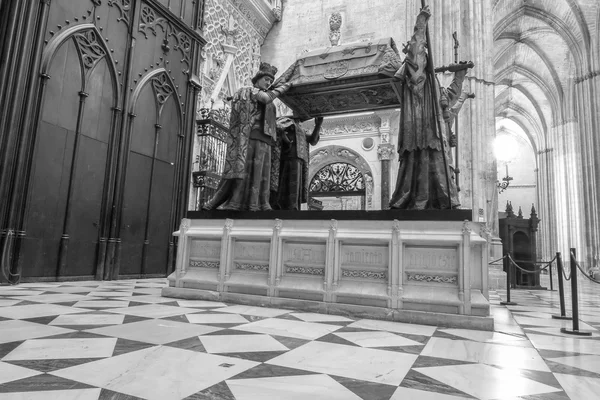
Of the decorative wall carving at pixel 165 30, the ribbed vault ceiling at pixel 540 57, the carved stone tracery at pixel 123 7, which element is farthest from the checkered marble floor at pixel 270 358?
the ribbed vault ceiling at pixel 540 57

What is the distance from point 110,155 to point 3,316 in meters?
4.26

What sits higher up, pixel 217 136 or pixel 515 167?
pixel 515 167

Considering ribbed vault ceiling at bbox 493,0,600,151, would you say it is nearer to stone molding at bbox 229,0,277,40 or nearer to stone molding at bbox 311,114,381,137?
stone molding at bbox 311,114,381,137

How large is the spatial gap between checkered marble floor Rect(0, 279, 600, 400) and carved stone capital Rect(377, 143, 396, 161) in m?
8.11

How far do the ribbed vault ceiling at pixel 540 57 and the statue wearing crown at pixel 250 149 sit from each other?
16330 mm

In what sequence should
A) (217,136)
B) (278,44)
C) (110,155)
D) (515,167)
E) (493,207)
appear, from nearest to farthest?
1. (110,155)
2. (217,136)
3. (493,207)
4. (278,44)
5. (515,167)

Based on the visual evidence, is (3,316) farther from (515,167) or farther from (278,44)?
(515,167)

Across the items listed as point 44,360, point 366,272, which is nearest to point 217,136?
point 366,272

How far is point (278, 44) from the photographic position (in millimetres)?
13047

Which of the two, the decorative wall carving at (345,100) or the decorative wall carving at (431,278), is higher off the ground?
the decorative wall carving at (345,100)

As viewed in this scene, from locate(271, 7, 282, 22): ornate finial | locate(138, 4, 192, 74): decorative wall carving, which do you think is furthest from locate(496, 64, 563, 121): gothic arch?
locate(138, 4, 192, 74): decorative wall carving

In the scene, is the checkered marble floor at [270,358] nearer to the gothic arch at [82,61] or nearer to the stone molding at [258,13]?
the gothic arch at [82,61]

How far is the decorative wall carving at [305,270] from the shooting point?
11.2 feet

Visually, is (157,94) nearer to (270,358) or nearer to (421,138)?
(421,138)
